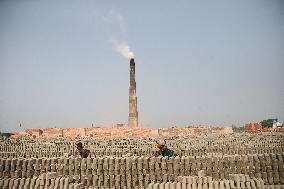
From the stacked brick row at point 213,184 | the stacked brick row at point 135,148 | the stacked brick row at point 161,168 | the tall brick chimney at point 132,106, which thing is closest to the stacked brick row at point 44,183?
the stacked brick row at point 161,168

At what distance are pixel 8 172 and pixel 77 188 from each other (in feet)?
12.1

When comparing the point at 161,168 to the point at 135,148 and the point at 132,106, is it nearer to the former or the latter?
the point at 135,148

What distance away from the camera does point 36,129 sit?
40.9 m

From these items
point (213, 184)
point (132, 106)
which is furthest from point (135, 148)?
point (132, 106)

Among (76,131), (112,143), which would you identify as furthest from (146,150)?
(76,131)

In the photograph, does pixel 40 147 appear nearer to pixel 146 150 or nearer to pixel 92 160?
pixel 146 150

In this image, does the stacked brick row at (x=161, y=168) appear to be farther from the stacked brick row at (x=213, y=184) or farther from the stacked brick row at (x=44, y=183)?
the stacked brick row at (x=213, y=184)

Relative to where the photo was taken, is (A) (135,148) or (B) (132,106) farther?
(B) (132,106)

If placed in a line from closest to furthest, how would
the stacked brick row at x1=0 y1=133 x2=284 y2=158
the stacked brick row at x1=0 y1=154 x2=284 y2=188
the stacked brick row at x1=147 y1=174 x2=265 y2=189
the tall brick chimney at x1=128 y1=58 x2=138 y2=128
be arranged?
the stacked brick row at x1=147 y1=174 x2=265 y2=189 < the stacked brick row at x1=0 y1=154 x2=284 y2=188 < the stacked brick row at x1=0 y1=133 x2=284 y2=158 < the tall brick chimney at x1=128 y1=58 x2=138 y2=128

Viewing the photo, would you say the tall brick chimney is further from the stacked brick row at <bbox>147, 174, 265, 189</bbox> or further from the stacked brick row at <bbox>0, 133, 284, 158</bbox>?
the stacked brick row at <bbox>147, 174, 265, 189</bbox>

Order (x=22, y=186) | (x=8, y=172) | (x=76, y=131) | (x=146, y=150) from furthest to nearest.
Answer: (x=76, y=131), (x=146, y=150), (x=8, y=172), (x=22, y=186)

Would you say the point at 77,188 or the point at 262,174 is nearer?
the point at 77,188

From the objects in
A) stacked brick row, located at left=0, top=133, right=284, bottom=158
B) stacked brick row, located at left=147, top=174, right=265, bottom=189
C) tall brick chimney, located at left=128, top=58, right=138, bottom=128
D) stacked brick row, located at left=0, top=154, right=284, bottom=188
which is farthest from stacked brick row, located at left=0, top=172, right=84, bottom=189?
tall brick chimney, located at left=128, top=58, right=138, bottom=128

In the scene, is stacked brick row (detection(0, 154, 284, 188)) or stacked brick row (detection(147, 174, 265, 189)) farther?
stacked brick row (detection(0, 154, 284, 188))
